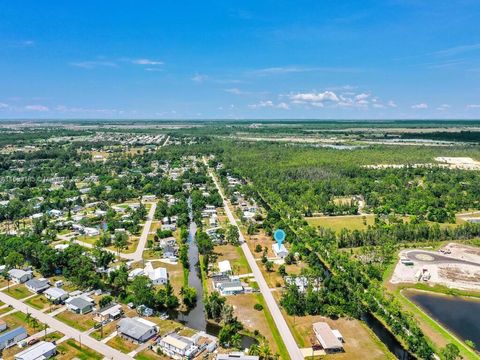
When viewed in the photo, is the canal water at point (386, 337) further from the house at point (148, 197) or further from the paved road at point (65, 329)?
the house at point (148, 197)

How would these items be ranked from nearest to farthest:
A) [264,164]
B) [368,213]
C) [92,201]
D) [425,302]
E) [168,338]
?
[168,338] → [425,302] → [368,213] → [92,201] → [264,164]

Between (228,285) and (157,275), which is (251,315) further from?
(157,275)

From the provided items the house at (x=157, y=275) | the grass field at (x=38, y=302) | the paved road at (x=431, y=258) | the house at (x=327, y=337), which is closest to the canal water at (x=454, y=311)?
the paved road at (x=431, y=258)

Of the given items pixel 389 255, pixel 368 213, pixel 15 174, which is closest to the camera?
pixel 389 255

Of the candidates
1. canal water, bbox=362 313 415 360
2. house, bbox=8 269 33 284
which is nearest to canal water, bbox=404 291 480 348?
canal water, bbox=362 313 415 360

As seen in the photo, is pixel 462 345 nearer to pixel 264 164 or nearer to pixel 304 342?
pixel 304 342

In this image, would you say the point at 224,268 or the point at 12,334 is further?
→ the point at 224,268

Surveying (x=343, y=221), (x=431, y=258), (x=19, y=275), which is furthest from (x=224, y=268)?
(x=343, y=221)

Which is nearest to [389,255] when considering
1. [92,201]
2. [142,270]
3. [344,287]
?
[344,287]
